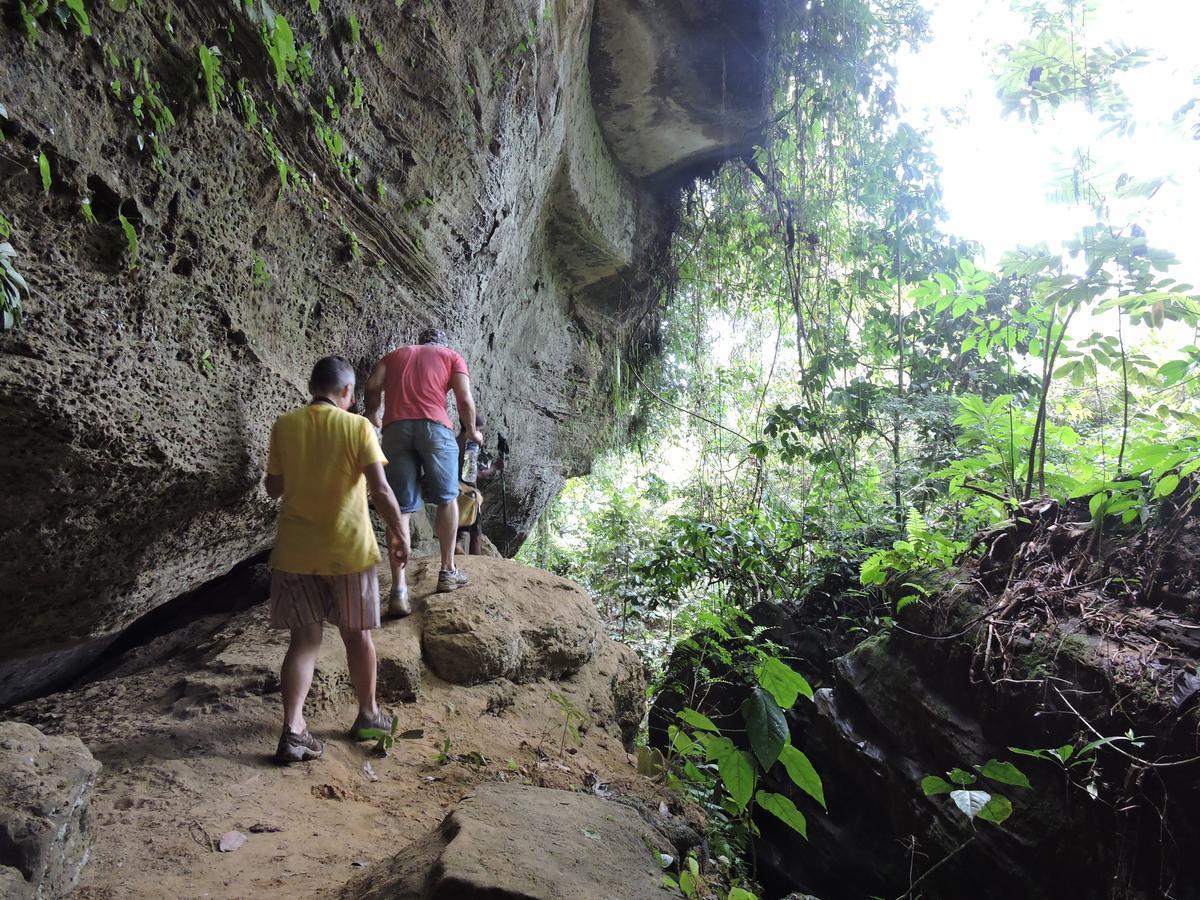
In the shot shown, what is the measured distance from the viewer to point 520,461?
8445 millimetres

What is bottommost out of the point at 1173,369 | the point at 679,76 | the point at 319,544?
the point at 319,544

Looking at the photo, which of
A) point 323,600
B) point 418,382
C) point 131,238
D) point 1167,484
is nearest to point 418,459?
point 418,382

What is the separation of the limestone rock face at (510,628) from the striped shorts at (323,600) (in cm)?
105

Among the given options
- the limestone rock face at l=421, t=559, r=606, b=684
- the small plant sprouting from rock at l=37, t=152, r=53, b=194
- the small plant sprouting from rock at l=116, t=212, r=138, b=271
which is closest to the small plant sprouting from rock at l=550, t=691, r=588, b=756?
the limestone rock face at l=421, t=559, r=606, b=684

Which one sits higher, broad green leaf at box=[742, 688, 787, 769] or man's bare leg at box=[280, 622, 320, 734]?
broad green leaf at box=[742, 688, 787, 769]

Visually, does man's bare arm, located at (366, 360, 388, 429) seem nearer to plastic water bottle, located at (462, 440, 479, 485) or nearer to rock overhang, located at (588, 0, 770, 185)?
plastic water bottle, located at (462, 440, 479, 485)

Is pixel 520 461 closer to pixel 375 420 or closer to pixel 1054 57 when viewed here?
pixel 375 420

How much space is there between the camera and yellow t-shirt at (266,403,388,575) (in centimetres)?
283

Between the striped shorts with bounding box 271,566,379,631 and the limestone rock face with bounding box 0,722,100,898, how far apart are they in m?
0.89

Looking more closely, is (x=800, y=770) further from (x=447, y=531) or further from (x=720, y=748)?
(x=447, y=531)

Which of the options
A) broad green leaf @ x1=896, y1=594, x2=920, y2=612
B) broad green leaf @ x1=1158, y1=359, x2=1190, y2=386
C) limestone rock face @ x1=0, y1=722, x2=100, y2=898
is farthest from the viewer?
broad green leaf @ x1=896, y1=594, x2=920, y2=612

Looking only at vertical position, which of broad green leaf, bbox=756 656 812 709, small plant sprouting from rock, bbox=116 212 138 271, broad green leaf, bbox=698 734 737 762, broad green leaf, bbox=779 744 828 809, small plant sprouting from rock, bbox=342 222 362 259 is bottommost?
broad green leaf, bbox=698 734 737 762

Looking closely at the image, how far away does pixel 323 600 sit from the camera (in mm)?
2873

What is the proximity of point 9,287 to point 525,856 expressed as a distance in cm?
225
